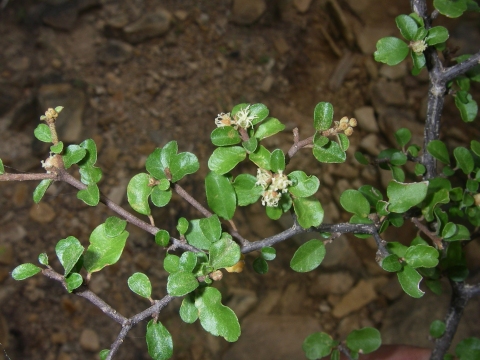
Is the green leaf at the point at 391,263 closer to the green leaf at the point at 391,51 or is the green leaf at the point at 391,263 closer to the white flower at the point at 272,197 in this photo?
the white flower at the point at 272,197

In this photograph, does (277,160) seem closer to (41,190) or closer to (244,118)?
(244,118)

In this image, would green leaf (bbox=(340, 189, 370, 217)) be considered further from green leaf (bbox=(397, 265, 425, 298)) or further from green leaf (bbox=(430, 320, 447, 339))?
green leaf (bbox=(430, 320, 447, 339))

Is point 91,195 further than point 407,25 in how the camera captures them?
No

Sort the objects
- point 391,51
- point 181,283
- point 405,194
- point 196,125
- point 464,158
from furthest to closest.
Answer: point 196,125
point 464,158
point 391,51
point 405,194
point 181,283

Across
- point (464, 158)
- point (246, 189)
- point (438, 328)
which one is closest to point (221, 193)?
point (246, 189)

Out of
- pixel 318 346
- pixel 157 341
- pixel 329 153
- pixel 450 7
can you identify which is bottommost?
pixel 318 346

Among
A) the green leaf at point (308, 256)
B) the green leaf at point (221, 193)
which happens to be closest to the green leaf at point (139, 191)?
the green leaf at point (221, 193)
